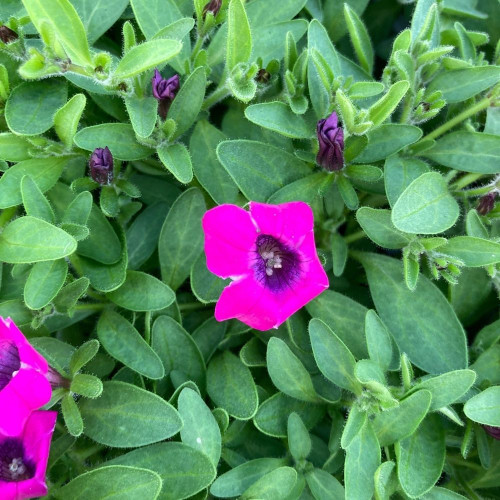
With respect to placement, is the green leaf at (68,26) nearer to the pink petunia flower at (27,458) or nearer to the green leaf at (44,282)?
the green leaf at (44,282)

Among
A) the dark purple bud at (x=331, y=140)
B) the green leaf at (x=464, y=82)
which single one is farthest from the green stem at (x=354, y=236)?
the green leaf at (x=464, y=82)

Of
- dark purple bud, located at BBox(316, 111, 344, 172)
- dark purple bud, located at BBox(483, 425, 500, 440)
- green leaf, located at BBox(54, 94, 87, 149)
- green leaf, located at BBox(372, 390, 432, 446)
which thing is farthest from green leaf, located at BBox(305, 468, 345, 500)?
green leaf, located at BBox(54, 94, 87, 149)

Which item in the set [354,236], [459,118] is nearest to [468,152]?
[459,118]

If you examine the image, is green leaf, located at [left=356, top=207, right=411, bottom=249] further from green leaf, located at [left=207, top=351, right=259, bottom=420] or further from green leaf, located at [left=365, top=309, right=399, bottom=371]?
green leaf, located at [left=207, top=351, right=259, bottom=420]

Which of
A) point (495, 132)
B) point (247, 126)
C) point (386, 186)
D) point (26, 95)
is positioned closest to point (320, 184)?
point (386, 186)

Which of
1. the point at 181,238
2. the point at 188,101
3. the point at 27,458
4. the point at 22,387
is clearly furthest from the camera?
the point at 181,238

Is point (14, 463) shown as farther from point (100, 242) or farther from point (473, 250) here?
point (473, 250)

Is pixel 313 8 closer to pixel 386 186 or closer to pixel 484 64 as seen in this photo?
pixel 484 64
